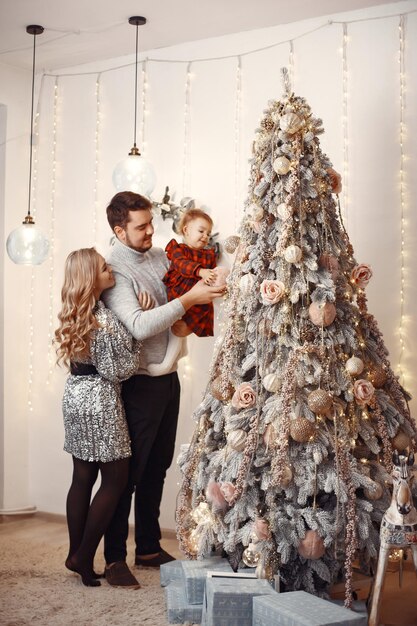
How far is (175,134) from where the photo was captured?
423 cm

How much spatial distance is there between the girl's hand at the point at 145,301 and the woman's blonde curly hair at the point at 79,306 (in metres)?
0.22

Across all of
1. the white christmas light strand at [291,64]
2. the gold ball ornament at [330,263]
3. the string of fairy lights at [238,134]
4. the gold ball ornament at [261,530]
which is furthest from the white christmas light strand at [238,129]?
the gold ball ornament at [261,530]

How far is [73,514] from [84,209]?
5.86ft

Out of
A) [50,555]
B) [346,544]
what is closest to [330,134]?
[346,544]

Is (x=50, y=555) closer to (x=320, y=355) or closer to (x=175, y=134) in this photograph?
(x=320, y=355)

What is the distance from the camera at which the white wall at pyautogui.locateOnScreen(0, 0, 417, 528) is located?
3.62 meters

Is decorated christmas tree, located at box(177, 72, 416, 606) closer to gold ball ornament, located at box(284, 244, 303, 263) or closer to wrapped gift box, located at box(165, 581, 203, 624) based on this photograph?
gold ball ornament, located at box(284, 244, 303, 263)

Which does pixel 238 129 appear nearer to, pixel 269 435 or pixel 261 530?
pixel 269 435

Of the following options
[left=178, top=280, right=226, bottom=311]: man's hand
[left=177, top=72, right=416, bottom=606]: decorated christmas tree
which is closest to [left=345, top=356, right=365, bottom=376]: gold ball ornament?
[left=177, top=72, right=416, bottom=606]: decorated christmas tree

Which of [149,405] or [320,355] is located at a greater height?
[320,355]

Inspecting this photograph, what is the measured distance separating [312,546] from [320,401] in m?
0.49

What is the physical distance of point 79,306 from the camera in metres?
3.27

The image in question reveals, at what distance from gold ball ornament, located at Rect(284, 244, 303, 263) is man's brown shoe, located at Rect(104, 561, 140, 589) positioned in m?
1.47

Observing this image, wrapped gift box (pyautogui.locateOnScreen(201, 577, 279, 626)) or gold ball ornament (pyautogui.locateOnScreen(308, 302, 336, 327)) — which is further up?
gold ball ornament (pyautogui.locateOnScreen(308, 302, 336, 327))
